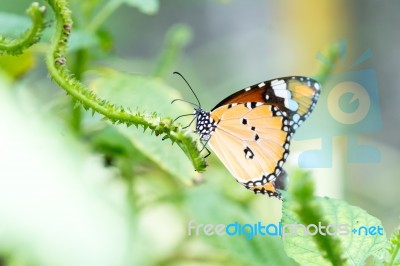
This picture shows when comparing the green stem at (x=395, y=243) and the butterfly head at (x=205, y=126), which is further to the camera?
the butterfly head at (x=205, y=126)

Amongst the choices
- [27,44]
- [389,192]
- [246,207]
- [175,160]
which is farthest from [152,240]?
[389,192]

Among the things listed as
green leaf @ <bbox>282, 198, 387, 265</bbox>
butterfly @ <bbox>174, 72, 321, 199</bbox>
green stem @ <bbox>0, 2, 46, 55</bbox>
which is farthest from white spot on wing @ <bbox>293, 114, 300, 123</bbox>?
green stem @ <bbox>0, 2, 46, 55</bbox>

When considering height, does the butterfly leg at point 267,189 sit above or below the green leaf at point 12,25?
below

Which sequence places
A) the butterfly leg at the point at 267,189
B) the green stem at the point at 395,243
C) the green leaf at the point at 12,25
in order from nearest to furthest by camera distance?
the green stem at the point at 395,243
the butterfly leg at the point at 267,189
the green leaf at the point at 12,25

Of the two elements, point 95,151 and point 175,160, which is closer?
point 175,160

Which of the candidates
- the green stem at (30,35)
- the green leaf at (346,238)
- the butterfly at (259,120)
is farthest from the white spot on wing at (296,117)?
the green stem at (30,35)

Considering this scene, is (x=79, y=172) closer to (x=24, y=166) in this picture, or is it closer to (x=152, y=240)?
(x=24, y=166)

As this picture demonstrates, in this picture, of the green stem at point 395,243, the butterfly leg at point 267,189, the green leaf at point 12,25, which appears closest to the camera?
the green stem at point 395,243

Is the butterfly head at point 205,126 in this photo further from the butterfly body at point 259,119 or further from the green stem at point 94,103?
the green stem at point 94,103
